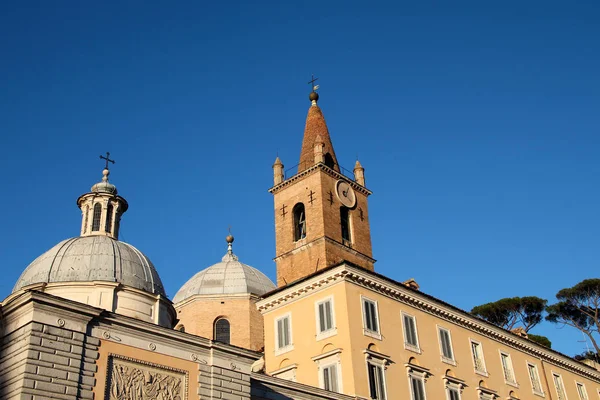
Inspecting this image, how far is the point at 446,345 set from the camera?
111 feet

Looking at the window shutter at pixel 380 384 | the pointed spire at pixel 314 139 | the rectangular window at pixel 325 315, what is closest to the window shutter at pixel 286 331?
the rectangular window at pixel 325 315

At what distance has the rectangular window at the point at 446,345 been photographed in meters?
33.3

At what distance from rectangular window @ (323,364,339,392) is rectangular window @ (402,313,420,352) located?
12.7 feet

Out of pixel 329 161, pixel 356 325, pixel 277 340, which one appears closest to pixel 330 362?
pixel 356 325

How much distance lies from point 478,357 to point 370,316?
27.0 feet

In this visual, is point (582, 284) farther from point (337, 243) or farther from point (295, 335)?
point (295, 335)

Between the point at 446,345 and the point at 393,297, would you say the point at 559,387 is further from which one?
the point at 393,297

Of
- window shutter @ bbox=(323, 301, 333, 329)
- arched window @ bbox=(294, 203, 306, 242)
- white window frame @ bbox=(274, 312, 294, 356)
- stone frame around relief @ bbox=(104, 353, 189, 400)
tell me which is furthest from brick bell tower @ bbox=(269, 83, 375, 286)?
stone frame around relief @ bbox=(104, 353, 189, 400)

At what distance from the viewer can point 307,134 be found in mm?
41125

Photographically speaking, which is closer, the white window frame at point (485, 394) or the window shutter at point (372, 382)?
the window shutter at point (372, 382)

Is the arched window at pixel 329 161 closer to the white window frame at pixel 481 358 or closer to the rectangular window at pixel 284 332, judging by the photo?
the rectangular window at pixel 284 332

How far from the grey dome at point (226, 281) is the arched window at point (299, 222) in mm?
9837

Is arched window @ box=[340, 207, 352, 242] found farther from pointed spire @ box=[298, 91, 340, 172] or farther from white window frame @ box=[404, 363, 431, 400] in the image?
white window frame @ box=[404, 363, 431, 400]

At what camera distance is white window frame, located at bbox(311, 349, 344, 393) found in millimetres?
28609
